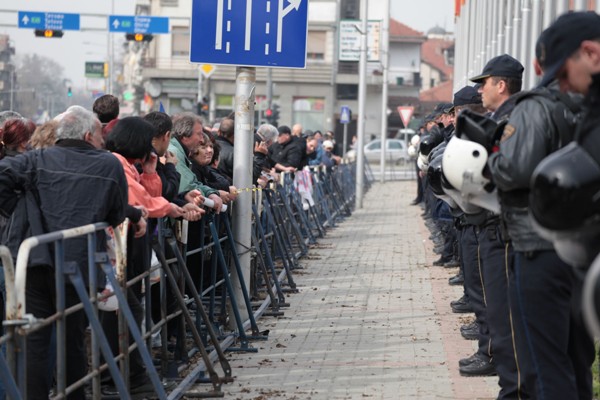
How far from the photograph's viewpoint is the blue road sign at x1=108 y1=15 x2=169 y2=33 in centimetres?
4606

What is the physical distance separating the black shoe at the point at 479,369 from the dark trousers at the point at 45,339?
3.16m

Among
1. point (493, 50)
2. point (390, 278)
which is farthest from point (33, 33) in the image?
point (390, 278)

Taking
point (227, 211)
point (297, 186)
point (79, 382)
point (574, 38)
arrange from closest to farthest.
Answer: point (574, 38) < point (79, 382) < point (227, 211) < point (297, 186)

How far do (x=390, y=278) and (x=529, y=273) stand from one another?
9.97m

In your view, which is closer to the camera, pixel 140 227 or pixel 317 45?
pixel 140 227

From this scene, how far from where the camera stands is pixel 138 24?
47.5 m

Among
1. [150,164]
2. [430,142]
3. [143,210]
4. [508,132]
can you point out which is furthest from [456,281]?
[508,132]

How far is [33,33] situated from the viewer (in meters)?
44.0

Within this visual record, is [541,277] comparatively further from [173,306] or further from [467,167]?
[173,306]

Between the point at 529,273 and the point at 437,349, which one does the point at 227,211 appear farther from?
the point at 529,273

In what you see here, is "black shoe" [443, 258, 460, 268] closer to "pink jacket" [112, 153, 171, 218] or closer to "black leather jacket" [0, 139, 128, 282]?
"pink jacket" [112, 153, 171, 218]

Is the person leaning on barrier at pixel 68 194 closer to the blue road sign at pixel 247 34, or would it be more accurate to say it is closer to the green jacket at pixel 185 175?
the green jacket at pixel 185 175

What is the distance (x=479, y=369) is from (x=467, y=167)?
3102mm

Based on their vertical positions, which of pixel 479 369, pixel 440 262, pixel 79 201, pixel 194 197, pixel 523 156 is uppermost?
pixel 523 156
